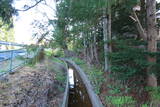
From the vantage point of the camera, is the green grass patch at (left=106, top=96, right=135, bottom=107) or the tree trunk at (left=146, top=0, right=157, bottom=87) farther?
the tree trunk at (left=146, top=0, right=157, bottom=87)

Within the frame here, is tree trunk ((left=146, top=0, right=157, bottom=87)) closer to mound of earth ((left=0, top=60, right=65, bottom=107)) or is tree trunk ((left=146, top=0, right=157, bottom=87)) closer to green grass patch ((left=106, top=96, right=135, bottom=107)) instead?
green grass patch ((left=106, top=96, right=135, bottom=107))

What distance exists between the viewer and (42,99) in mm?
4371

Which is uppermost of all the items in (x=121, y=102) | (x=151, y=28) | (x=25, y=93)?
(x=151, y=28)

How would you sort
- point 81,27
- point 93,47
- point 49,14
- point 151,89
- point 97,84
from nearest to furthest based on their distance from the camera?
1. point 151,89
2. point 97,84
3. point 81,27
4. point 93,47
5. point 49,14

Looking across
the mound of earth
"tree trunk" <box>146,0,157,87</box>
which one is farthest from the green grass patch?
the mound of earth

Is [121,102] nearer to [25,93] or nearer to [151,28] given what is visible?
[151,28]

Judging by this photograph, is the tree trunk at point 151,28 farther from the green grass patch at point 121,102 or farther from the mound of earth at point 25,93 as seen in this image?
the mound of earth at point 25,93

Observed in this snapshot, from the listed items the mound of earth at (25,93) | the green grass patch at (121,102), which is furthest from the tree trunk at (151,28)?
the mound of earth at (25,93)

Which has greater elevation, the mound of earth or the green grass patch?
the mound of earth

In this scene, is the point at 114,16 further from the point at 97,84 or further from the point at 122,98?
the point at 122,98

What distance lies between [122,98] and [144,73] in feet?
4.20

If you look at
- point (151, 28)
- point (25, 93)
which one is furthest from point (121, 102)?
point (25, 93)

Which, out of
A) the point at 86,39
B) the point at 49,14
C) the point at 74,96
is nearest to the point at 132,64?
the point at 74,96

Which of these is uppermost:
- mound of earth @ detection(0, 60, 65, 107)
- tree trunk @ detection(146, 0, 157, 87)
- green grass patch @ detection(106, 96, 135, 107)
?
tree trunk @ detection(146, 0, 157, 87)
